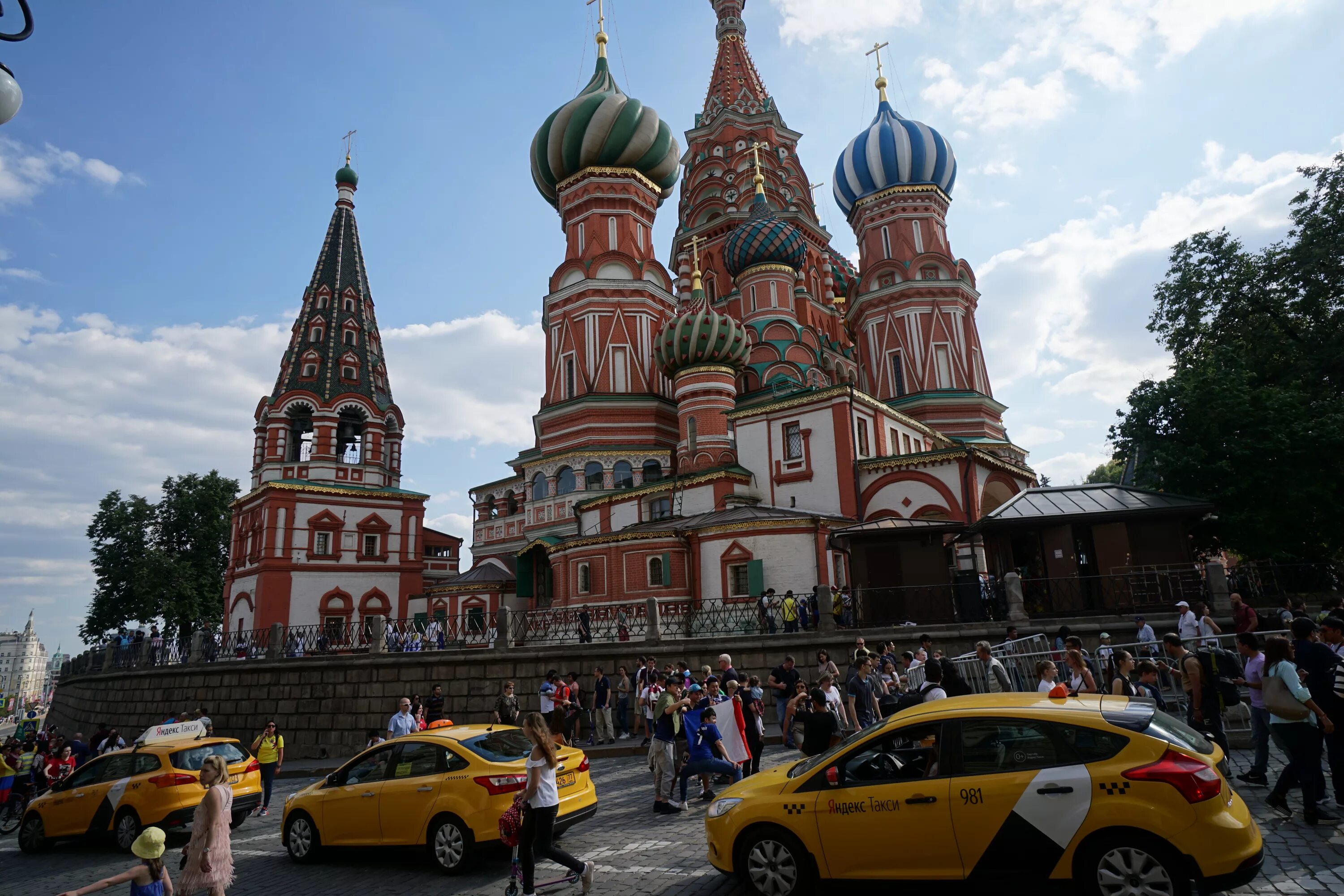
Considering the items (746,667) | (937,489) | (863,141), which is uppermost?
(863,141)

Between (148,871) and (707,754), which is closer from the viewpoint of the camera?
(148,871)

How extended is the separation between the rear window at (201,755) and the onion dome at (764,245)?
3001 cm

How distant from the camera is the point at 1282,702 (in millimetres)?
7125

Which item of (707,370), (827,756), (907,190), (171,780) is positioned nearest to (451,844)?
(827,756)

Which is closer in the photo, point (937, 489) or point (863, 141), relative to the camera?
point (937, 489)

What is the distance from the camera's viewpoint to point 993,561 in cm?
1984

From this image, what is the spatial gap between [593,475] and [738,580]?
40.7ft

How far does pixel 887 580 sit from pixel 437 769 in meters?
14.1

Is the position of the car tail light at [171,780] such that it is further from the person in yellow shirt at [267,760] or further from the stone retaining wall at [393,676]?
the stone retaining wall at [393,676]

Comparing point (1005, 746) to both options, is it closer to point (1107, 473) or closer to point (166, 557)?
point (166, 557)

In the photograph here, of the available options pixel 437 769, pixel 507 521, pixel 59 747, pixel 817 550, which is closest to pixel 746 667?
pixel 817 550

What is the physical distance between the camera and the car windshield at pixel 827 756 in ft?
21.2

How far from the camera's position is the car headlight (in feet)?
22.1

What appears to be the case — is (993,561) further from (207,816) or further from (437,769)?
(207,816)
